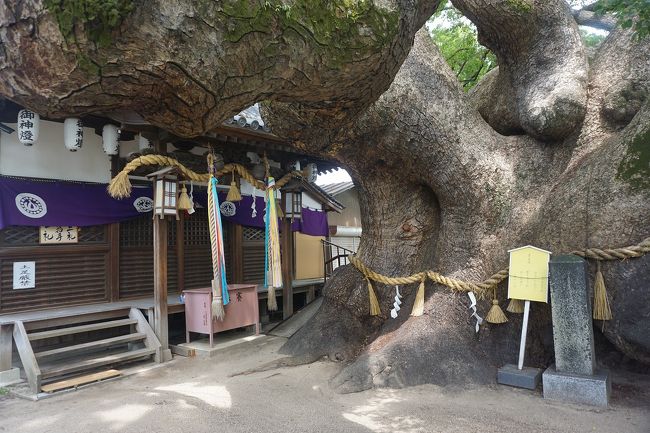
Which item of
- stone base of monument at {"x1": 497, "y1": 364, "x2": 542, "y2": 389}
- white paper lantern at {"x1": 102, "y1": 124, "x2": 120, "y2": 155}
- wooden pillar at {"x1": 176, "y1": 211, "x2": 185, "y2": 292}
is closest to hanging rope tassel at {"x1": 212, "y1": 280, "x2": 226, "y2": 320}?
wooden pillar at {"x1": 176, "y1": 211, "x2": 185, "y2": 292}

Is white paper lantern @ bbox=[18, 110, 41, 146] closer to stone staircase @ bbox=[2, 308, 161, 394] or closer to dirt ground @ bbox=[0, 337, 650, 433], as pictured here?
stone staircase @ bbox=[2, 308, 161, 394]

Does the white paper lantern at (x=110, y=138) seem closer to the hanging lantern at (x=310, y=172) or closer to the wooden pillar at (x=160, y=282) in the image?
the wooden pillar at (x=160, y=282)

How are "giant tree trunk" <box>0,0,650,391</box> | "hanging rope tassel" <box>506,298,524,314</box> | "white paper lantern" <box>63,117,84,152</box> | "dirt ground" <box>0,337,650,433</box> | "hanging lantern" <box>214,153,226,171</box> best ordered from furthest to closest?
"hanging lantern" <box>214,153,226,171</box> < "white paper lantern" <box>63,117,84,152</box> < "hanging rope tassel" <box>506,298,524,314</box> < "dirt ground" <box>0,337,650,433</box> < "giant tree trunk" <box>0,0,650,391</box>

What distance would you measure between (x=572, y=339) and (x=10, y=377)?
7267mm

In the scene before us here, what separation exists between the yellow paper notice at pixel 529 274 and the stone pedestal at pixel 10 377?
6716 mm

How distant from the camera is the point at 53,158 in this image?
7.60m

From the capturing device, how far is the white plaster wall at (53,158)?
7148mm

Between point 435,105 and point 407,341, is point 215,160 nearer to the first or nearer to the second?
point 435,105

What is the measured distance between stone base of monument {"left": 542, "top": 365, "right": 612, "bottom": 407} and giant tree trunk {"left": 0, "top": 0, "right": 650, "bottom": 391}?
1.60 feet

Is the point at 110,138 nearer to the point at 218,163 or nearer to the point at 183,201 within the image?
the point at 183,201

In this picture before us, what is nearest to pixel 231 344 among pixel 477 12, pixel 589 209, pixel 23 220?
pixel 23 220

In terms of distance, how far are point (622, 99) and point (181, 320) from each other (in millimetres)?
8768

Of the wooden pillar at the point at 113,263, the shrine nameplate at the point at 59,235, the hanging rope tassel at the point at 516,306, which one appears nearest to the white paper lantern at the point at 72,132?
the shrine nameplate at the point at 59,235

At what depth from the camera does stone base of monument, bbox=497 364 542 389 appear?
529 centimetres
